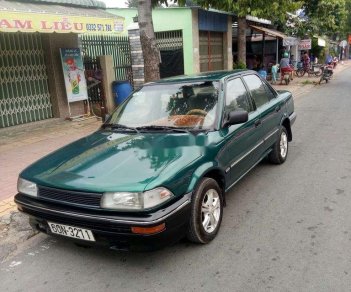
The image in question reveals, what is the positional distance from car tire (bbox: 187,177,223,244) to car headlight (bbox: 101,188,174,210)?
1.59 ft

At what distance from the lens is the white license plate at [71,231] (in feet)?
10.3

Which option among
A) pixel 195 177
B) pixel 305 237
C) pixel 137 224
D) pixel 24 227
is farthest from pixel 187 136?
pixel 24 227

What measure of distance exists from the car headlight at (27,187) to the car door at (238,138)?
5.94ft

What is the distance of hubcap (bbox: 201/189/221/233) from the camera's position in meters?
3.62

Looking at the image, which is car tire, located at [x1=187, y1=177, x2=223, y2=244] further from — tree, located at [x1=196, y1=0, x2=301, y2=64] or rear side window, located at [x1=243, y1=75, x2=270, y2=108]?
A: tree, located at [x1=196, y1=0, x2=301, y2=64]

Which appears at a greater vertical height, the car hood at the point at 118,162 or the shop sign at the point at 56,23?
the shop sign at the point at 56,23

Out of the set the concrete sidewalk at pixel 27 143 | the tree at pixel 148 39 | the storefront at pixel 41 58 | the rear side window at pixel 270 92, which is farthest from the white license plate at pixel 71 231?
the storefront at pixel 41 58

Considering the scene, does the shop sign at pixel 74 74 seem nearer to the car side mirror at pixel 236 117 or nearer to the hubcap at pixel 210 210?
the car side mirror at pixel 236 117

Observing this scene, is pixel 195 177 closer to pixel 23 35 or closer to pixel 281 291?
pixel 281 291

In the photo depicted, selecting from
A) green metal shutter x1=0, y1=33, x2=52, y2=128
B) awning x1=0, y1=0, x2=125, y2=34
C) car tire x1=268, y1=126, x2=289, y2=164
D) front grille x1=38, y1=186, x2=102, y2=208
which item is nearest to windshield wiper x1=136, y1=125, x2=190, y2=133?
front grille x1=38, y1=186, x2=102, y2=208

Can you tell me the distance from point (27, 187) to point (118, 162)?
2.95 feet

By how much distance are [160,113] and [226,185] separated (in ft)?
3.74

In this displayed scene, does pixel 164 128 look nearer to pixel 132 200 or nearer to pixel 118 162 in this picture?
pixel 118 162

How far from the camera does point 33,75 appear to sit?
385 inches
